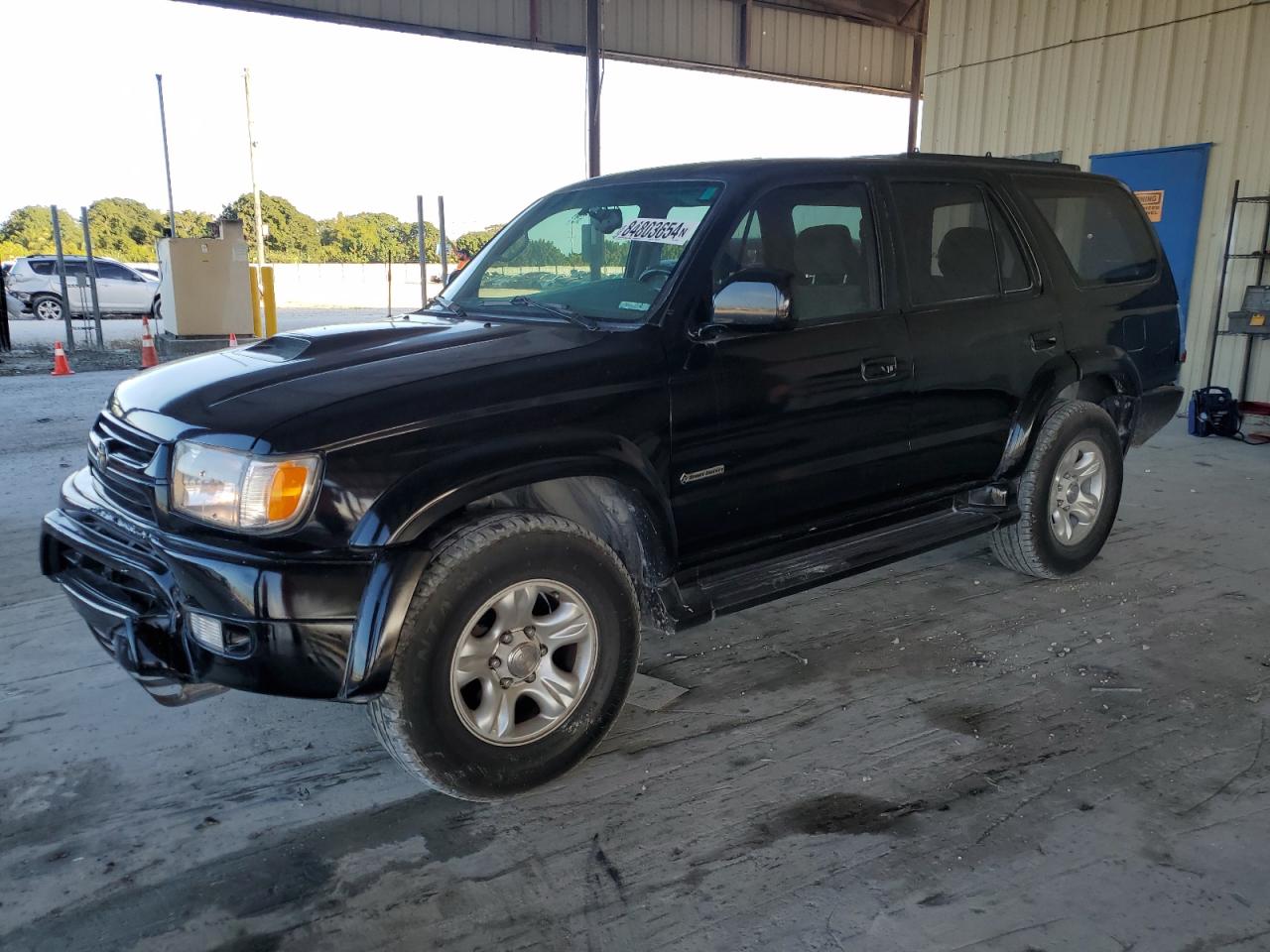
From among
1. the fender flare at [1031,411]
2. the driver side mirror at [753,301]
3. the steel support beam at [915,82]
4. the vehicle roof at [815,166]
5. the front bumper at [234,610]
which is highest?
the steel support beam at [915,82]

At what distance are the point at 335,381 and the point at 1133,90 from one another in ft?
32.6

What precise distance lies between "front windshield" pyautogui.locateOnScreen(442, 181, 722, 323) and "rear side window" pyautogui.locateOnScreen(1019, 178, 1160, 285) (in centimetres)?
190

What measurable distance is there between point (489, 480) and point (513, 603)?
367mm

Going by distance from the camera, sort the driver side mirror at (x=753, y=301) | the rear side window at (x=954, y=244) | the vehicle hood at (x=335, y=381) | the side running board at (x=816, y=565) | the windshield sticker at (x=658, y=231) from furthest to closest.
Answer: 1. the rear side window at (x=954, y=244)
2. the windshield sticker at (x=658, y=231)
3. the side running board at (x=816, y=565)
4. the driver side mirror at (x=753, y=301)
5. the vehicle hood at (x=335, y=381)

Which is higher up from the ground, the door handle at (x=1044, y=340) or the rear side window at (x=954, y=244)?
the rear side window at (x=954, y=244)

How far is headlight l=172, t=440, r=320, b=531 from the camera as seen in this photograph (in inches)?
95.0

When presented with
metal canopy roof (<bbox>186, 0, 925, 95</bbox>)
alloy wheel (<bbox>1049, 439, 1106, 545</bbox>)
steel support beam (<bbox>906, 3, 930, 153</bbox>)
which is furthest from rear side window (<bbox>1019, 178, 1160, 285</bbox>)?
steel support beam (<bbox>906, 3, 930, 153</bbox>)

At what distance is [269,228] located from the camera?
Answer: 45625mm

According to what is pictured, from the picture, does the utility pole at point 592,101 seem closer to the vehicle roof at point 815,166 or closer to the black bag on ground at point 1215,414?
the black bag on ground at point 1215,414

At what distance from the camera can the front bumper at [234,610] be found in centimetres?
239

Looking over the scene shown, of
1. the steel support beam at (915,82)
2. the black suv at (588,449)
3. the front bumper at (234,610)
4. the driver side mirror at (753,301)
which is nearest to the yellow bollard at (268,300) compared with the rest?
the steel support beam at (915,82)

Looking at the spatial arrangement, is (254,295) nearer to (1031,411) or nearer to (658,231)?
(658,231)

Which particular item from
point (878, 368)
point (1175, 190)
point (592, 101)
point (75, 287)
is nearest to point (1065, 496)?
point (878, 368)

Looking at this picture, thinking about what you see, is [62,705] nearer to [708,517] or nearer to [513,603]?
[513,603]
